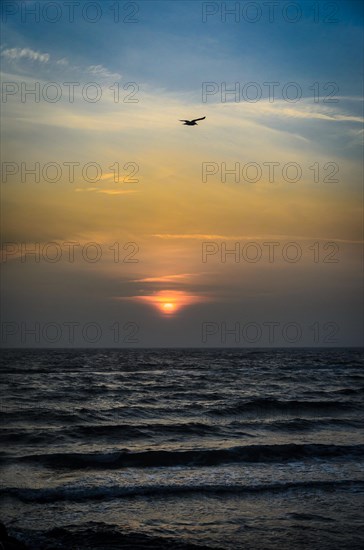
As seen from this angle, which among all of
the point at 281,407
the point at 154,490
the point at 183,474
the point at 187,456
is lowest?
the point at 281,407

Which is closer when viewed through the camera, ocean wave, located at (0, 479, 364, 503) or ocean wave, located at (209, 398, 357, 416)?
ocean wave, located at (0, 479, 364, 503)

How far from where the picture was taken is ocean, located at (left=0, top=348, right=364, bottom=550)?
32.3 feet

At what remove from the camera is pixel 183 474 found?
14648 millimetres

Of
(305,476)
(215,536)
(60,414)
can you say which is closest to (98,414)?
(60,414)

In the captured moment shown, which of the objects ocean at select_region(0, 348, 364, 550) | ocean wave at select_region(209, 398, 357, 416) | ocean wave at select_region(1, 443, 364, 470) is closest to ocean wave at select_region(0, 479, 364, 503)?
ocean at select_region(0, 348, 364, 550)

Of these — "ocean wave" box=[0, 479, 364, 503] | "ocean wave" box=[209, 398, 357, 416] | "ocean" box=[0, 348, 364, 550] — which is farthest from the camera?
"ocean wave" box=[209, 398, 357, 416]

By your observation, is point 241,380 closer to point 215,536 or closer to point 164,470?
point 164,470

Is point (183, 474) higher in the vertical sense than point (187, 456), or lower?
higher

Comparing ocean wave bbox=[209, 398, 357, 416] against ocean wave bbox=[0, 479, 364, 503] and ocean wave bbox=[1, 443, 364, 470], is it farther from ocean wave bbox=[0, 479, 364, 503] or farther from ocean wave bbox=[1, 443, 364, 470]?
ocean wave bbox=[0, 479, 364, 503]

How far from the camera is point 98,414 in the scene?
2556 centimetres

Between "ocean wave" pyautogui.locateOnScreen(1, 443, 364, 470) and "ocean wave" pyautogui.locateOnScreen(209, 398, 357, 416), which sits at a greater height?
"ocean wave" pyautogui.locateOnScreen(1, 443, 364, 470)

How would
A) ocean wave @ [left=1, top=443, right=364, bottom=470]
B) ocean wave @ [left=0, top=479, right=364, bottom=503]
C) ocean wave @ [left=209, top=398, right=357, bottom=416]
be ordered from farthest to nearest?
ocean wave @ [left=209, top=398, right=357, bottom=416] → ocean wave @ [left=1, top=443, right=364, bottom=470] → ocean wave @ [left=0, top=479, right=364, bottom=503]

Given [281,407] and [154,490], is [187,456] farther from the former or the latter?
[281,407]

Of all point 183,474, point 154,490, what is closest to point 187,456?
point 183,474
